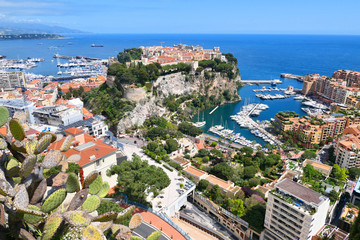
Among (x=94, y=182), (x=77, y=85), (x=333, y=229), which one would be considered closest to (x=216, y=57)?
(x=77, y=85)

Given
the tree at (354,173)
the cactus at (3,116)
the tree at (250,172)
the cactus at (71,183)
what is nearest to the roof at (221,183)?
the tree at (250,172)

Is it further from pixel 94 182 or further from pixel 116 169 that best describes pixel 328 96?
pixel 94 182

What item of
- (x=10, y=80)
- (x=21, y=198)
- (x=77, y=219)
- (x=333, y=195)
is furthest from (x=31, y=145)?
(x=10, y=80)

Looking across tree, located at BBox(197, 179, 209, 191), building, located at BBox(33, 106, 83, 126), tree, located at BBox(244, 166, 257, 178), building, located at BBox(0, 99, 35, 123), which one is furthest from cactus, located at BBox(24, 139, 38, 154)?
building, located at BBox(0, 99, 35, 123)

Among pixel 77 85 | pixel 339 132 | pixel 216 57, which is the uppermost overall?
pixel 216 57

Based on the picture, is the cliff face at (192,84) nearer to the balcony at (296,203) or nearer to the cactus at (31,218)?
the balcony at (296,203)

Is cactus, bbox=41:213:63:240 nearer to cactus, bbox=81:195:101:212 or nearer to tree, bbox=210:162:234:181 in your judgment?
cactus, bbox=81:195:101:212
